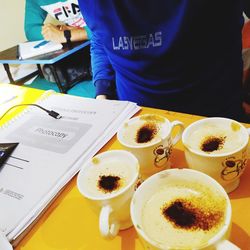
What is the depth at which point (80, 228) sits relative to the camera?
1.63 feet

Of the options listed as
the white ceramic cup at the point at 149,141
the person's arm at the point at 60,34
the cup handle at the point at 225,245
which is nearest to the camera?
the cup handle at the point at 225,245

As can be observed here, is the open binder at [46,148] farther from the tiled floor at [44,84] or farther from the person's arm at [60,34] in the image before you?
the person's arm at [60,34]

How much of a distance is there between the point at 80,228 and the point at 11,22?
9.80ft

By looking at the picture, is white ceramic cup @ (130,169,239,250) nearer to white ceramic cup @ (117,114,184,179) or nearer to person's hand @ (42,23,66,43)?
white ceramic cup @ (117,114,184,179)

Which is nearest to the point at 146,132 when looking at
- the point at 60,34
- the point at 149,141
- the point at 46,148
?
the point at 149,141

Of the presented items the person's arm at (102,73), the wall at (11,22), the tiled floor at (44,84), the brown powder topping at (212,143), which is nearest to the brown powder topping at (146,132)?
the brown powder topping at (212,143)

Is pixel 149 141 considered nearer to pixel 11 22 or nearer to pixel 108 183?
pixel 108 183

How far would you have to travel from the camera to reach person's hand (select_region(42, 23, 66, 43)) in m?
2.06

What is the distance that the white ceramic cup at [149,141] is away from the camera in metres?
0.51

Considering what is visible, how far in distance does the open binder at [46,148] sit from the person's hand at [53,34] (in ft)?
4.14

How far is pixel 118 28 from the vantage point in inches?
33.1

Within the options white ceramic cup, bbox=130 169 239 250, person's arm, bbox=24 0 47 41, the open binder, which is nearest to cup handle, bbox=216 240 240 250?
white ceramic cup, bbox=130 169 239 250

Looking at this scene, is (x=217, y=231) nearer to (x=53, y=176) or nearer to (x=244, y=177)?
(x=244, y=177)

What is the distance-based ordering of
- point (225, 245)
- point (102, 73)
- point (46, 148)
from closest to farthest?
point (225, 245), point (46, 148), point (102, 73)
